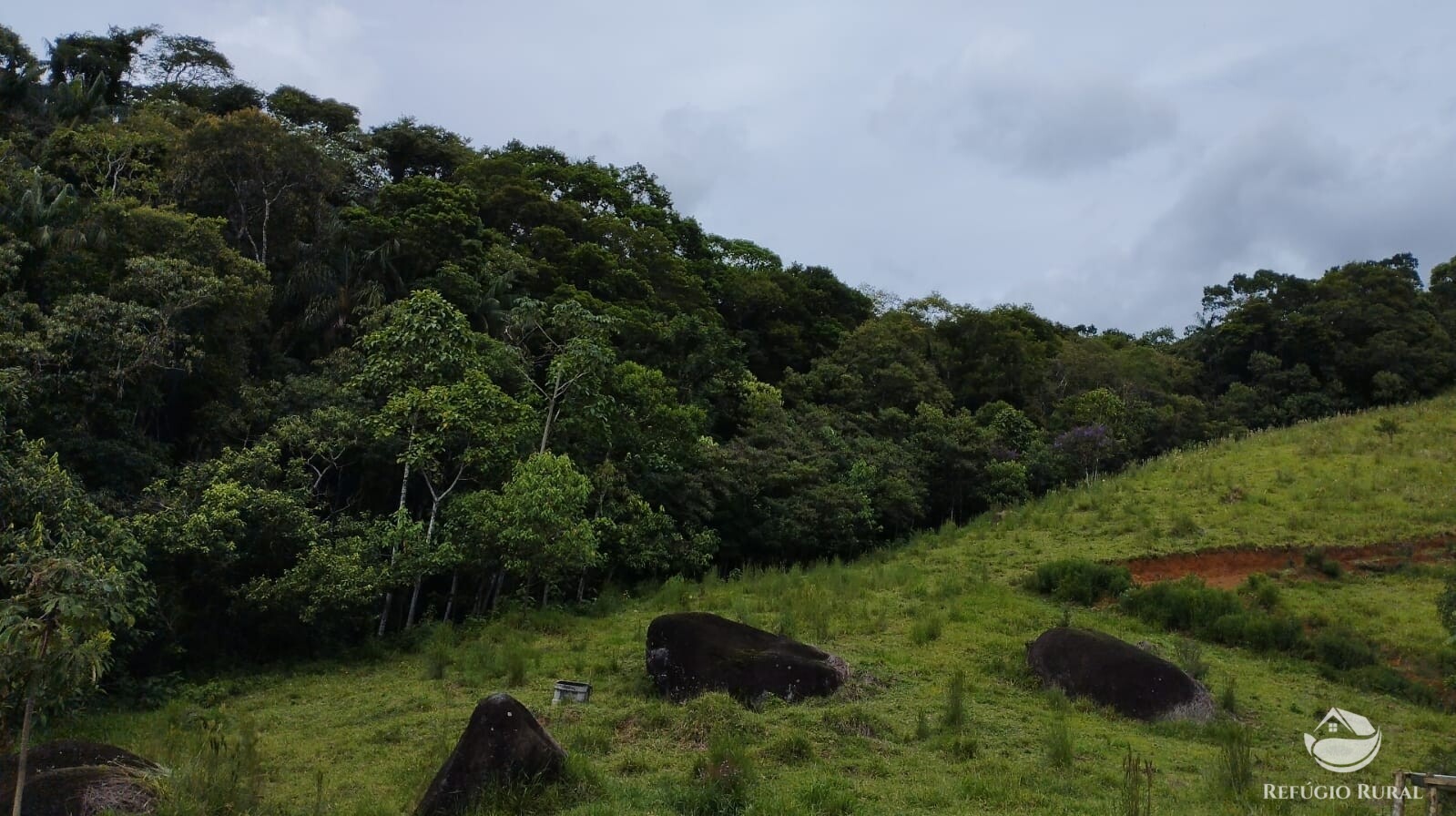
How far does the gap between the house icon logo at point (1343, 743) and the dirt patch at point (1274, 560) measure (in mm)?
7566

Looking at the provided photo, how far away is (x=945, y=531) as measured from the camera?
25312 mm

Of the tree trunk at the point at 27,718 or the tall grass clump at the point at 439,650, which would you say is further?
the tall grass clump at the point at 439,650

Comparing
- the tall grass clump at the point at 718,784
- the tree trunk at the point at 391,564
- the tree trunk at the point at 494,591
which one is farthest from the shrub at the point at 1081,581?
the tree trunk at the point at 391,564

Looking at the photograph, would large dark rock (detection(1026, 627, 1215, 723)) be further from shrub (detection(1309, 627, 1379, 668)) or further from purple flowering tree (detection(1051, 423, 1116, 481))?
purple flowering tree (detection(1051, 423, 1116, 481))

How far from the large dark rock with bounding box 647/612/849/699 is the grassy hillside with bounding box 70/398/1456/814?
1.05ft

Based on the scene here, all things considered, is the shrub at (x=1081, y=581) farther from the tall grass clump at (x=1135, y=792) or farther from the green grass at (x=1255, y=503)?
the tall grass clump at (x=1135, y=792)

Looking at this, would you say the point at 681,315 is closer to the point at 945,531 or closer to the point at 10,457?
the point at 945,531

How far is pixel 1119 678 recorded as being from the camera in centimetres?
1169

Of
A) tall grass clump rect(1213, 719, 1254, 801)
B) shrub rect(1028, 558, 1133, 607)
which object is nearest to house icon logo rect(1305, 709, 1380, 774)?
tall grass clump rect(1213, 719, 1254, 801)

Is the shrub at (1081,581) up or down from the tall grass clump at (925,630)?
up

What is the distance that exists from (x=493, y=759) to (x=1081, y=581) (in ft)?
44.8

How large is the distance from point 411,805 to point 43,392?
12.8 meters

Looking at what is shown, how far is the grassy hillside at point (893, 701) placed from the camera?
28.5 feet

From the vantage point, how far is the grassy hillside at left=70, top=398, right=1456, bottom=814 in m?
8.67
